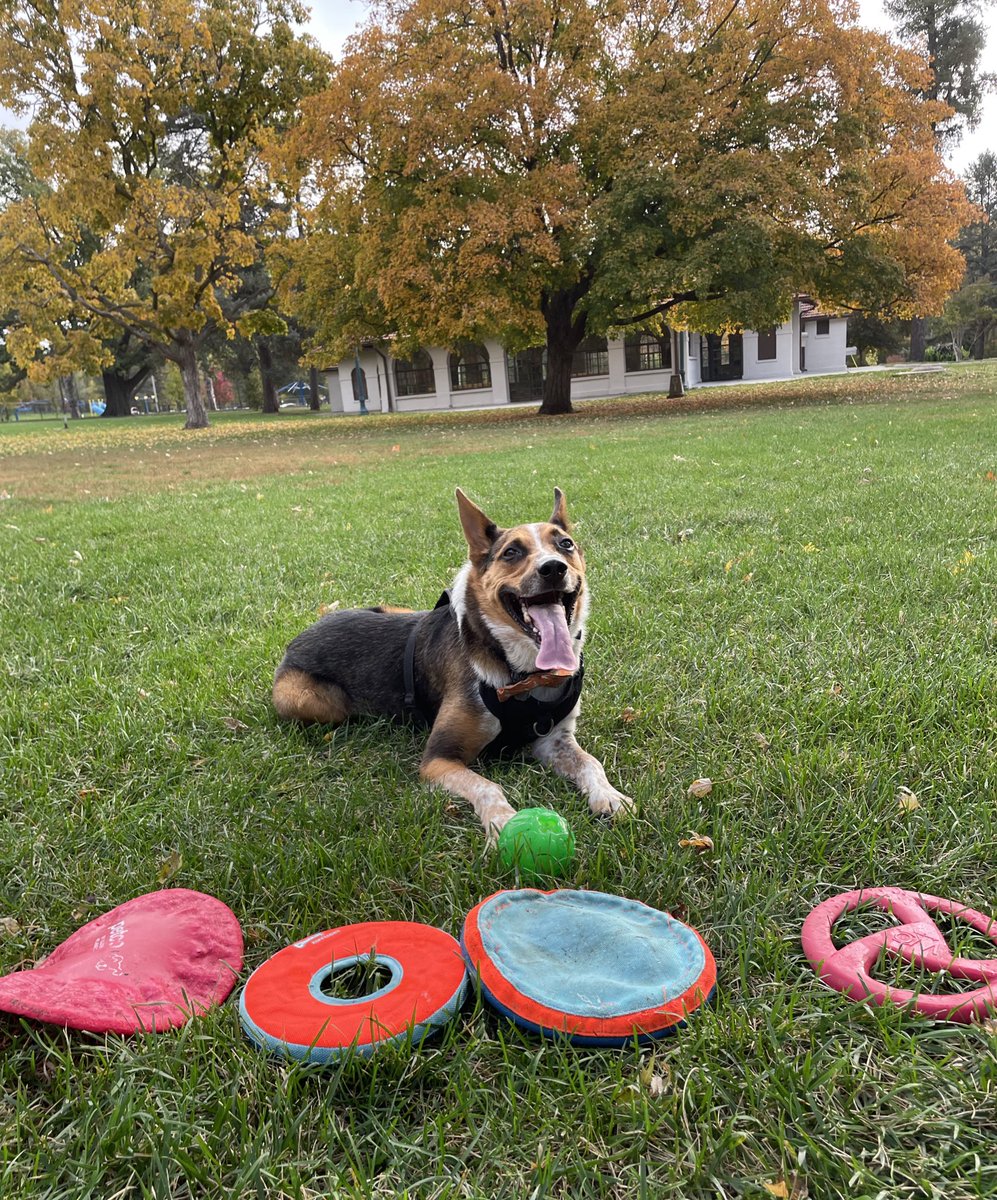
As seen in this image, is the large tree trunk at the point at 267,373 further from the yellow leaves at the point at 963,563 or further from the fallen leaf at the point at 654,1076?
the fallen leaf at the point at 654,1076

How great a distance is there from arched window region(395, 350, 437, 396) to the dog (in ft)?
145

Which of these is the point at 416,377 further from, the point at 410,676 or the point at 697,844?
the point at 697,844

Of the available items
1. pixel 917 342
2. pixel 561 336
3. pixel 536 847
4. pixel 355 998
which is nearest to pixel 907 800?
pixel 536 847

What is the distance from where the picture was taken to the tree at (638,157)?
69.2 ft

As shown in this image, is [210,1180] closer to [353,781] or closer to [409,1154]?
[409,1154]

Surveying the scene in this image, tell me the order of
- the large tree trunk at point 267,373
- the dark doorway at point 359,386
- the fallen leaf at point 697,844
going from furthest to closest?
1. the large tree trunk at point 267,373
2. the dark doorway at point 359,386
3. the fallen leaf at point 697,844

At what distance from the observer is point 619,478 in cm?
1021

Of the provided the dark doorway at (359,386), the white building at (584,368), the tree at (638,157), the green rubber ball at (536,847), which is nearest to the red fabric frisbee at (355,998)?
the green rubber ball at (536,847)

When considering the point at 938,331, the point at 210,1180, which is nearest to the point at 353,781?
the point at 210,1180

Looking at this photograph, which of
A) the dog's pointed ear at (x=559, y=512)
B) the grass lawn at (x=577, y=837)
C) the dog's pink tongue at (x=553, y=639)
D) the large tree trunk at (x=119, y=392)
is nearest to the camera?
the grass lawn at (x=577, y=837)

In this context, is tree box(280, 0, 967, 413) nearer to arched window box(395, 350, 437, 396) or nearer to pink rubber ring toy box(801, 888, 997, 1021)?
pink rubber ring toy box(801, 888, 997, 1021)

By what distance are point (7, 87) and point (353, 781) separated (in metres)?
32.7

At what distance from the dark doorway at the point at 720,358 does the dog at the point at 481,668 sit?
4878 centimetres

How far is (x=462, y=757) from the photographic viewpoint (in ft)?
10.0
